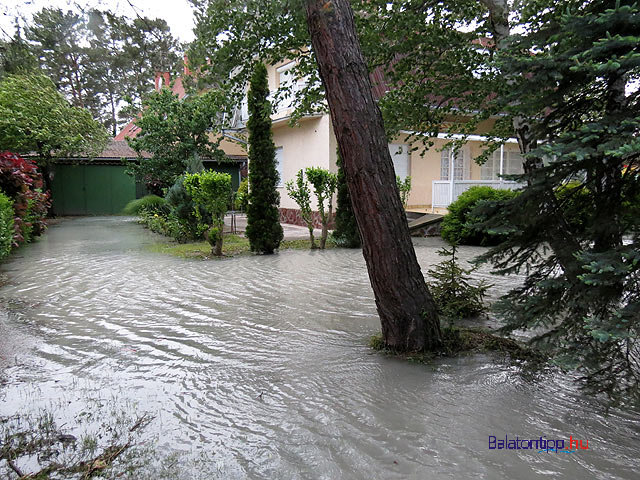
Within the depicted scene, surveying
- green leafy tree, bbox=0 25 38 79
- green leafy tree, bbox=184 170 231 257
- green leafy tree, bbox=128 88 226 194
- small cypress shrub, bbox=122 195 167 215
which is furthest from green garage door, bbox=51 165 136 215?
green leafy tree, bbox=0 25 38 79

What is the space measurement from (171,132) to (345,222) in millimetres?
8543

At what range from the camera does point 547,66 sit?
105 inches

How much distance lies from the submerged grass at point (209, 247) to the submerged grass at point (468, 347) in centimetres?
688

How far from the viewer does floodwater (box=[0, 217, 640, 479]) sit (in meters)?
2.70

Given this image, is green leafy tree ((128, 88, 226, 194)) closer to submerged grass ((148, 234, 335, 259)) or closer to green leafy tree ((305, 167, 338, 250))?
submerged grass ((148, 234, 335, 259))

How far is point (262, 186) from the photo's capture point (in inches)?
416

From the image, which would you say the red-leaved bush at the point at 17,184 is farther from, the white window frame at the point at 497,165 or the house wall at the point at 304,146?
the white window frame at the point at 497,165

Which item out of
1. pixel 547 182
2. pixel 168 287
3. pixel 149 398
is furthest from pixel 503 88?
pixel 168 287

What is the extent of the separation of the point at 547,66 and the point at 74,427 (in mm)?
3741

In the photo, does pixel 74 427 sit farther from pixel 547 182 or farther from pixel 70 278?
pixel 70 278

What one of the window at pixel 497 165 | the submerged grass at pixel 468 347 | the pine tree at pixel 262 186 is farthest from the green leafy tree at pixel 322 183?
the window at pixel 497 165

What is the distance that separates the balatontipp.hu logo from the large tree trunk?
1.48 metres

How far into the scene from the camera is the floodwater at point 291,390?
2703 mm

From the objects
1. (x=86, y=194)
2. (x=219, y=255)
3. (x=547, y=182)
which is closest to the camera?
(x=547, y=182)
